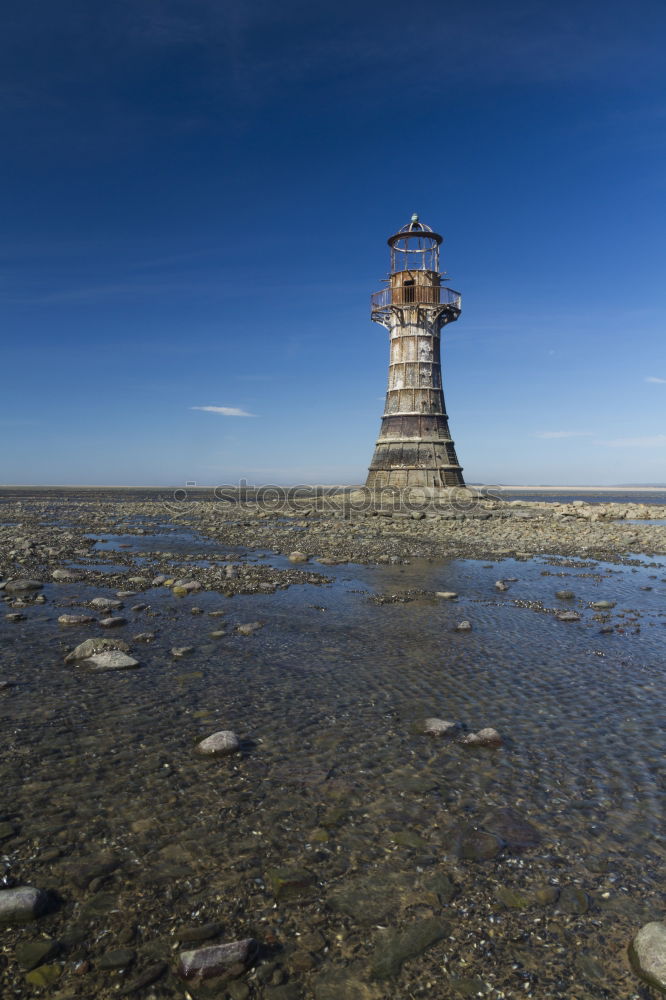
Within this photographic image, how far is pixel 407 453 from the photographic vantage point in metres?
42.6

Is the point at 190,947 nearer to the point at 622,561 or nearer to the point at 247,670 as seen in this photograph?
the point at 247,670

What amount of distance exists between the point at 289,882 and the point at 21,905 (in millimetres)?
1884

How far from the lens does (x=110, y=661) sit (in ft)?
29.6

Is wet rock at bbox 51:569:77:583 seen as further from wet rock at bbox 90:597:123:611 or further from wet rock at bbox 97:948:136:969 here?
wet rock at bbox 97:948:136:969

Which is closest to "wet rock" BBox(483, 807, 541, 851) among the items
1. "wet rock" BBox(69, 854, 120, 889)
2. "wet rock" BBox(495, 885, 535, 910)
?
"wet rock" BBox(495, 885, 535, 910)

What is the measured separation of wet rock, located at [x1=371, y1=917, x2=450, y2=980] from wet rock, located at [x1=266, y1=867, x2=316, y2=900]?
2.25ft

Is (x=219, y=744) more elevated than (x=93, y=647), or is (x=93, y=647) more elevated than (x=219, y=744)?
(x=93, y=647)

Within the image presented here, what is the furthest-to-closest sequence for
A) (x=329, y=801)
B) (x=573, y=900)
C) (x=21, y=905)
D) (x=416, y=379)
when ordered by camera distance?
(x=416, y=379) < (x=329, y=801) < (x=573, y=900) < (x=21, y=905)

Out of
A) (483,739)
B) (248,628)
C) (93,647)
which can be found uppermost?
(93,647)

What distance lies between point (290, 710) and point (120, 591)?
343 inches

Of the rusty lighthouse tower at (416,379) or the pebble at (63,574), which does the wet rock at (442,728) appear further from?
the rusty lighthouse tower at (416,379)

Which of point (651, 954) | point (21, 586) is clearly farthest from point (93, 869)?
point (21, 586)

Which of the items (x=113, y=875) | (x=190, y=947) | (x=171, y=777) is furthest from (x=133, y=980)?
(x=171, y=777)

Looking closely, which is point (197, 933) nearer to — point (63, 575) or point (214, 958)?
point (214, 958)
